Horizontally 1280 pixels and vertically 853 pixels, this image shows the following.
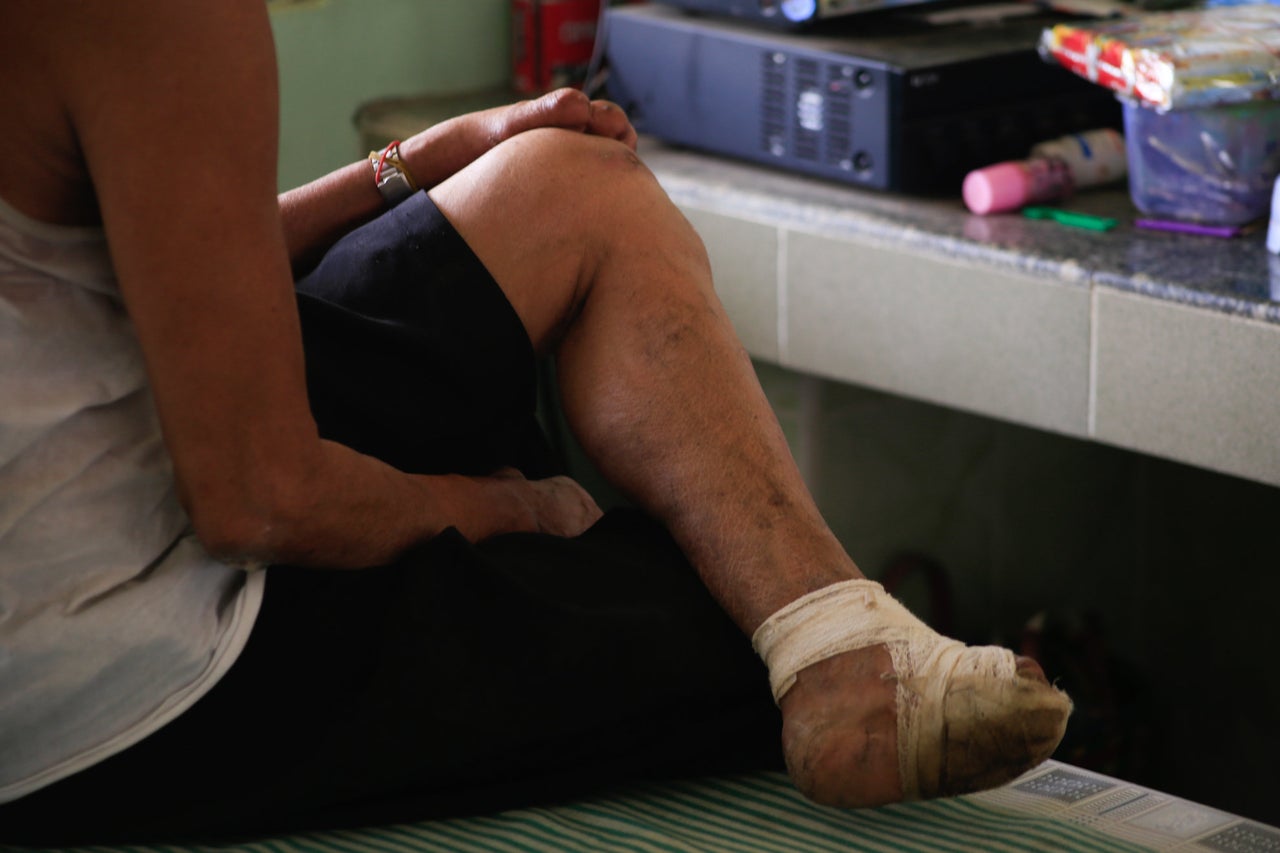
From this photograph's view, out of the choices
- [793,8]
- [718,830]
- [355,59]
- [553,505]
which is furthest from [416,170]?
[355,59]

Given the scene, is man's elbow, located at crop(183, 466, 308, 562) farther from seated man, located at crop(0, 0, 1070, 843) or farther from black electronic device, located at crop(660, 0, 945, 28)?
black electronic device, located at crop(660, 0, 945, 28)

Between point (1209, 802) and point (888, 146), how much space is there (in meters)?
1.11

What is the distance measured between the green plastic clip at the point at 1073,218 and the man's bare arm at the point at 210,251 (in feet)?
2.95

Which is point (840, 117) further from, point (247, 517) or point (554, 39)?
point (247, 517)

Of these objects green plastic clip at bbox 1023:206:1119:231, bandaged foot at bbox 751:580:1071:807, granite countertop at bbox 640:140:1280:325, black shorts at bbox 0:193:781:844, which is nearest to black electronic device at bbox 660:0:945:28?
granite countertop at bbox 640:140:1280:325

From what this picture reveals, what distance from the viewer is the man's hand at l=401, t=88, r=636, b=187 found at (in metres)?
1.11

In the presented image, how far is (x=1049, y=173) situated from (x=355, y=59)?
0.93m

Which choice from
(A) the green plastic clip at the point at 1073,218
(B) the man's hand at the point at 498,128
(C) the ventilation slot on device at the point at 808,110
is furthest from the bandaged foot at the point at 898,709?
(C) the ventilation slot on device at the point at 808,110

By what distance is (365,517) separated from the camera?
904 mm

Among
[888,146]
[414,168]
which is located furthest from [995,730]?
[888,146]

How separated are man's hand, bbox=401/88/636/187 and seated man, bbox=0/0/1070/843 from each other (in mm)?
60

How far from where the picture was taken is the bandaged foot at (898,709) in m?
0.86

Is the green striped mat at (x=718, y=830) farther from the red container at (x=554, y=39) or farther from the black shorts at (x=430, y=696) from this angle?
the red container at (x=554, y=39)

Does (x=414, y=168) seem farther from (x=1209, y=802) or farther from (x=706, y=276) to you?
(x=1209, y=802)
